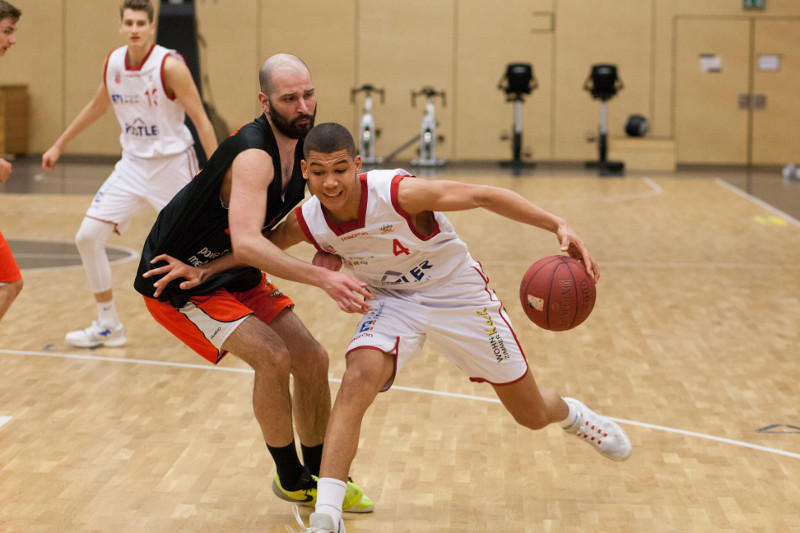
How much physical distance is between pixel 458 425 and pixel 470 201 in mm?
1584

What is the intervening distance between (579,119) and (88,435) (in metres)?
15.6

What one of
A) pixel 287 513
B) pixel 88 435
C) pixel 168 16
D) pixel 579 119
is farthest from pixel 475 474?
pixel 579 119

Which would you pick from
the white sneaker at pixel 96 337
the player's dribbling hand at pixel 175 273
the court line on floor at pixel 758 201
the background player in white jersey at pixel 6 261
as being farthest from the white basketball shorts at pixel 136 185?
the court line on floor at pixel 758 201

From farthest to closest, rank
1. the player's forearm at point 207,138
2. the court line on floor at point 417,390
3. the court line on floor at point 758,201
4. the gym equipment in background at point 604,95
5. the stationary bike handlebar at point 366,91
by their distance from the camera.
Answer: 1. the stationary bike handlebar at point 366,91
2. the gym equipment in background at point 604,95
3. the court line on floor at point 758,201
4. the player's forearm at point 207,138
5. the court line on floor at point 417,390

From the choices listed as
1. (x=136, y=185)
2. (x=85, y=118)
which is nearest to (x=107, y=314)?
(x=136, y=185)

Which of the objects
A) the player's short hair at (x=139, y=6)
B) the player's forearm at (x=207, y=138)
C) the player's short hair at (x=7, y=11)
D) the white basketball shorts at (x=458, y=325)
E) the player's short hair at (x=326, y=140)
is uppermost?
the player's short hair at (x=139, y=6)

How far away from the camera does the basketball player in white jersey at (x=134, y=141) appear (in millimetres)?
5648

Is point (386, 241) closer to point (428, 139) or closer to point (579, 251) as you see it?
point (579, 251)

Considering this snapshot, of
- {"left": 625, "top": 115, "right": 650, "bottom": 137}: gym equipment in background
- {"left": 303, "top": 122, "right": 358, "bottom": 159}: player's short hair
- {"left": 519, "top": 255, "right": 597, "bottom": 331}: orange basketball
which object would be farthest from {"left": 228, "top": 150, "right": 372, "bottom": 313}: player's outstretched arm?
{"left": 625, "top": 115, "right": 650, "bottom": 137}: gym equipment in background

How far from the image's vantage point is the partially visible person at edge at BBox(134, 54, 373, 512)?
3.19 metres

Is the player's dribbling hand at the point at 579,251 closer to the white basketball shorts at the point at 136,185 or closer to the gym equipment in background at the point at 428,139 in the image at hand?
the white basketball shorts at the point at 136,185

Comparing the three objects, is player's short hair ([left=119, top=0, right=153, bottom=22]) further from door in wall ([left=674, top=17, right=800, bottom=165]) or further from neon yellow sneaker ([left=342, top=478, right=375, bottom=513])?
door in wall ([left=674, top=17, right=800, bottom=165])

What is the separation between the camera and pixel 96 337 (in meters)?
5.87

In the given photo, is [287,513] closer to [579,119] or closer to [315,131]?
[315,131]
